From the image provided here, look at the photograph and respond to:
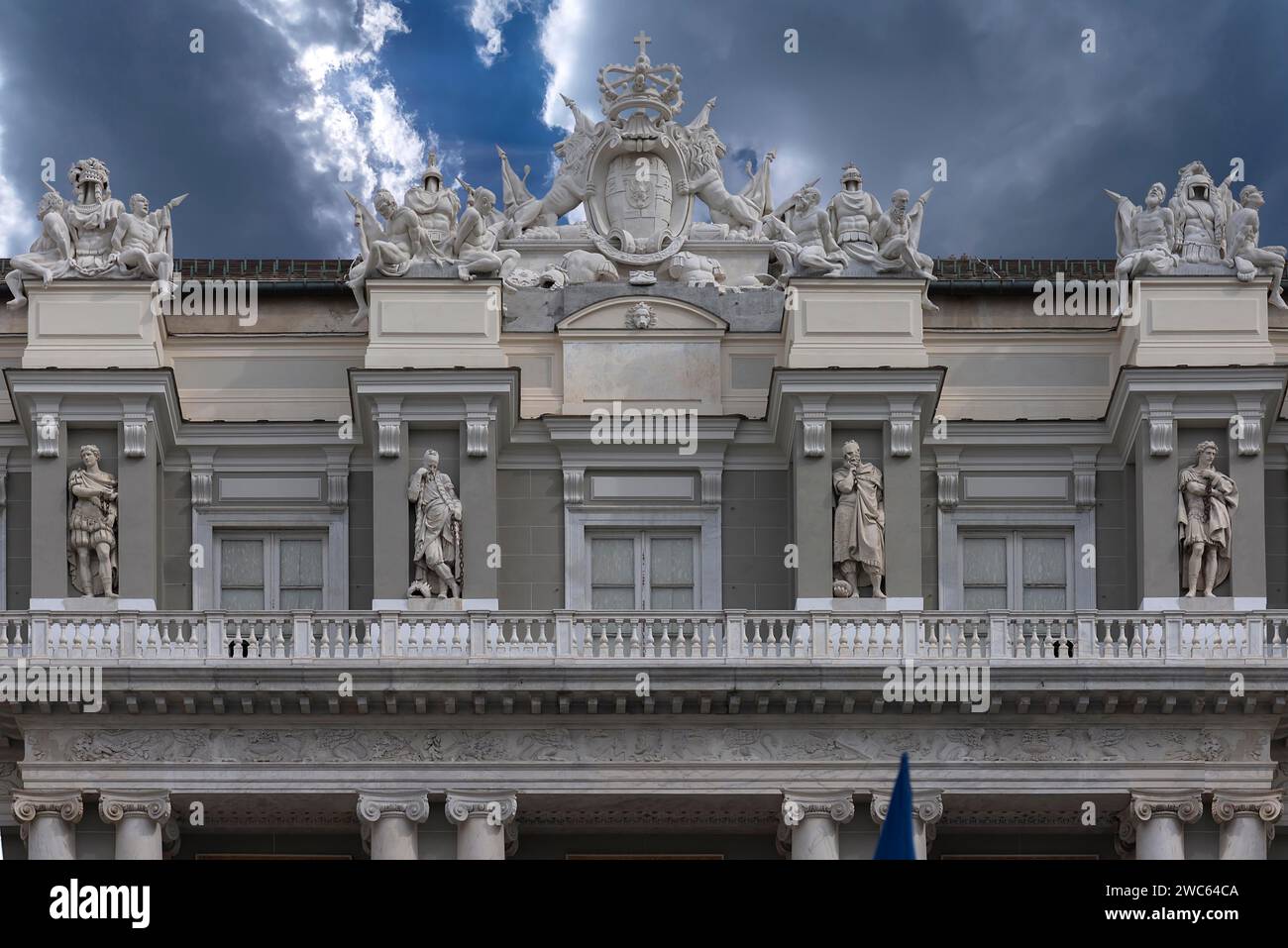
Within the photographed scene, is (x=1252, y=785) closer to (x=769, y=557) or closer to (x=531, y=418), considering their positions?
(x=769, y=557)

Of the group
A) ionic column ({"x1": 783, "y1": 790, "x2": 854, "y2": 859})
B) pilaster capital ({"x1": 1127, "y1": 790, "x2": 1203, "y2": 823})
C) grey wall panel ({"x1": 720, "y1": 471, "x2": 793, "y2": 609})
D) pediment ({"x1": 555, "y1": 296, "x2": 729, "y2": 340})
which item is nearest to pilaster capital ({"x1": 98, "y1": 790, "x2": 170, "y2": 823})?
ionic column ({"x1": 783, "y1": 790, "x2": 854, "y2": 859})

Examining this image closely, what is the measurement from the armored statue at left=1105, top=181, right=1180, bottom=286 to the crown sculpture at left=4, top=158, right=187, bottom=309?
13538mm

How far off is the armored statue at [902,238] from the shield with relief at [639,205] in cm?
324

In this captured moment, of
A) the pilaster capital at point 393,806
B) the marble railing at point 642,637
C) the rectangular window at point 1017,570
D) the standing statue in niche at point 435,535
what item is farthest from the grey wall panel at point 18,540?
the rectangular window at point 1017,570

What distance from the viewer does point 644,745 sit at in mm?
55031

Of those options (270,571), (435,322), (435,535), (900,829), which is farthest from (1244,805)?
(270,571)

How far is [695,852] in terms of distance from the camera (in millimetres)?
56375

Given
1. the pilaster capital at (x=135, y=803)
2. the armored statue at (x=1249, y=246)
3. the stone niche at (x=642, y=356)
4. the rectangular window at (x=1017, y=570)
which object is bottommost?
the pilaster capital at (x=135, y=803)

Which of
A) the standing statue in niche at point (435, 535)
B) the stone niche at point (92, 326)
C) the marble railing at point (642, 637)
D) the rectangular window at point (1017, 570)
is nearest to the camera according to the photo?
the marble railing at point (642, 637)

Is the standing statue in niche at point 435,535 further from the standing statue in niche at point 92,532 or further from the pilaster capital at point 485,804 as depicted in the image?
→ the standing statue in niche at point 92,532

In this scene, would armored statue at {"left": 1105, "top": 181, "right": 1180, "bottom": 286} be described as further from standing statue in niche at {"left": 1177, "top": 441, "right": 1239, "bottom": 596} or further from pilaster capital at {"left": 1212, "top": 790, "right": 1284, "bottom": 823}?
pilaster capital at {"left": 1212, "top": 790, "right": 1284, "bottom": 823}

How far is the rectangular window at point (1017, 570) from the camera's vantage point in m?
58.5
